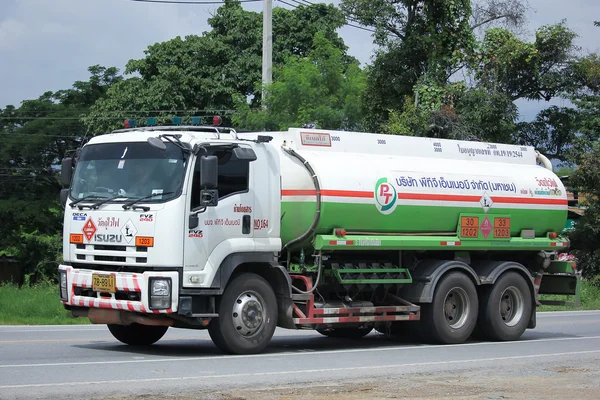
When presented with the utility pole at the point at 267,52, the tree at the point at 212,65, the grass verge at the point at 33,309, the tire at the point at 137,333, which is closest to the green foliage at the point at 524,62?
the utility pole at the point at 267,52

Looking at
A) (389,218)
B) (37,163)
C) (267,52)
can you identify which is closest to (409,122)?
(267,52)

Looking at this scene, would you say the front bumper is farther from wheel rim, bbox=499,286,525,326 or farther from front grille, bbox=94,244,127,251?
wheel rim, bbox=499,286,525,326

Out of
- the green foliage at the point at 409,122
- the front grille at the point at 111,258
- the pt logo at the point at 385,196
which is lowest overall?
the front grille at the point at 111,258

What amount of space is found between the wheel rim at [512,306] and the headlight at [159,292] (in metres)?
6.95

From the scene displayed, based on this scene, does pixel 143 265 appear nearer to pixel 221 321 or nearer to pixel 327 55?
pixel 221 321

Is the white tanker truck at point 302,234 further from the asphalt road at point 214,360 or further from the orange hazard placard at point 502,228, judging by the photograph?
the asphalt road at point 214,360

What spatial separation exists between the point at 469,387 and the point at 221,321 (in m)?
3.59

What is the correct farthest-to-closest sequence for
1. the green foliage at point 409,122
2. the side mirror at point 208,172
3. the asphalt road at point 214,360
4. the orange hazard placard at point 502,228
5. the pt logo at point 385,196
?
the green foliage at point 409,122 < the orange hazard placard at point 502,228 < the pt logo at point 385,196 < the side mirror at point 208,172 < the asphalt road at point 214,360

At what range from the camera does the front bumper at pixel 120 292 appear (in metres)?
11.9

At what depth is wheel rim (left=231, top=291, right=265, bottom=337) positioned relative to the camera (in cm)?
1266

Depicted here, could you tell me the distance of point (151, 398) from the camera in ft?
29.5

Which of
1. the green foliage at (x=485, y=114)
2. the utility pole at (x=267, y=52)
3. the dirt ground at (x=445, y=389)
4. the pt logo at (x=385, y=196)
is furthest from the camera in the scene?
the green foliage at (x=485, y=114)

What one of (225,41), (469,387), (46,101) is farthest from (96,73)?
(469,387)

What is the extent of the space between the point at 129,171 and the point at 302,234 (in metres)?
2.68
